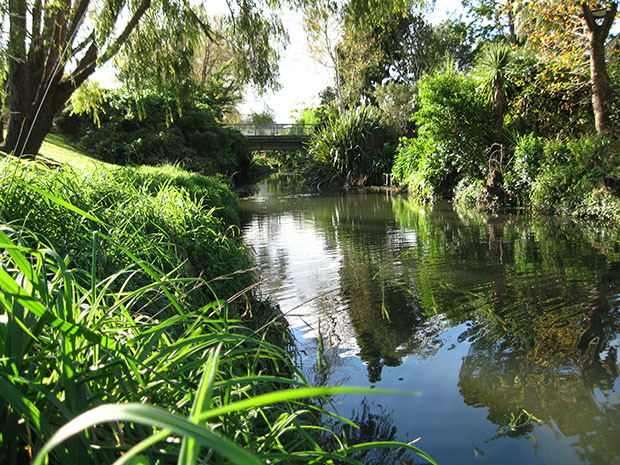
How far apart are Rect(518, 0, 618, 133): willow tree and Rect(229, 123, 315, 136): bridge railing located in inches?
792

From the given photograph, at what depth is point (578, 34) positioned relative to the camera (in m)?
9.66

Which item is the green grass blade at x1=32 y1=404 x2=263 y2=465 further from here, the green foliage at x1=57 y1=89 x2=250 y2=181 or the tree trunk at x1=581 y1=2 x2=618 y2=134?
the green foliage at x1=57 y1=89 x2=250 y2=181

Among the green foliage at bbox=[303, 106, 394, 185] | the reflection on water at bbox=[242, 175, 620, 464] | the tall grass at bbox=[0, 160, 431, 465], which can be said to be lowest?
the reflection on water at bbox=[242, 175, 620, 464]

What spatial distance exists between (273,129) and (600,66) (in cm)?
2299

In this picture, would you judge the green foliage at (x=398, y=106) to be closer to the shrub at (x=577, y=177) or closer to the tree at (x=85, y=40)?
the shrub at (x=577, y=177)

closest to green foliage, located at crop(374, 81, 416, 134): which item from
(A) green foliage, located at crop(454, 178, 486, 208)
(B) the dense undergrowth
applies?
(B) the dense undergrowth

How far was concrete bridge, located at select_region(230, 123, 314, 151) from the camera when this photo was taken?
98.4ft

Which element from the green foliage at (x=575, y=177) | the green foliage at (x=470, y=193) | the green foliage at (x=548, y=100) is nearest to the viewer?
the green foliage at (x=575, y=177)

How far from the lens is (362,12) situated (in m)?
7.83

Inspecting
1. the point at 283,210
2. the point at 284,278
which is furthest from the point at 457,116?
the point at 284,278

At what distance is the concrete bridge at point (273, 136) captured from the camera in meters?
30.0

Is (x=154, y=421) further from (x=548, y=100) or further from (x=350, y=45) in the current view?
(x=350, y=45)

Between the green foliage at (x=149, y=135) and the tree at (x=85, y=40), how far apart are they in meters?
7.57

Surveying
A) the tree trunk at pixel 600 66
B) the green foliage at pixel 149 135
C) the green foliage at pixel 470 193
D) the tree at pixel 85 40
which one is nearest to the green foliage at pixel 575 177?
the tree trunk at pixel 600 66
